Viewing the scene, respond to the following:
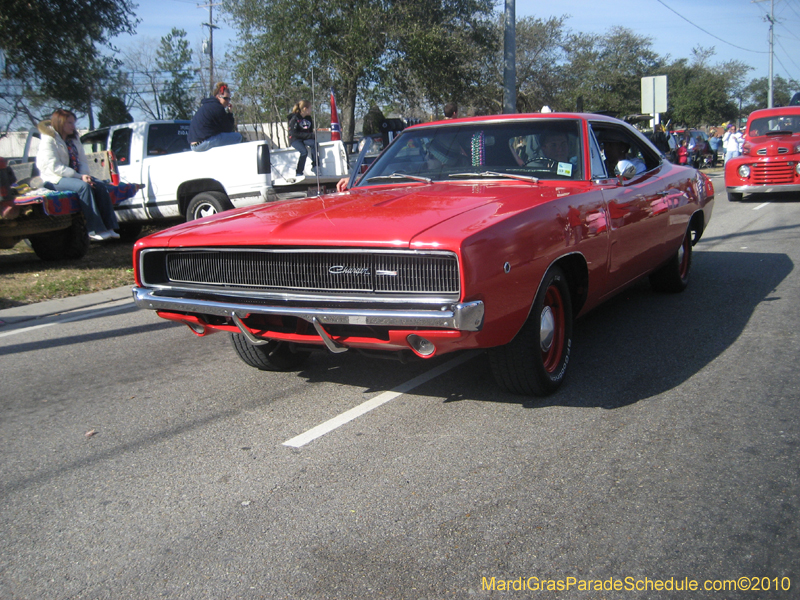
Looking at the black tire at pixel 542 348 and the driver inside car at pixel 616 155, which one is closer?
the black tire at pixel 542 348

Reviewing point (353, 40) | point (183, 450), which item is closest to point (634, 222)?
point (183, 450)

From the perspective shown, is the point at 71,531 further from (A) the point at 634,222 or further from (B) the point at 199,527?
(A) the point at 634,222

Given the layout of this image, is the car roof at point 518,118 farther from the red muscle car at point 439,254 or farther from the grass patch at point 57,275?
the grass patch at point 57,275

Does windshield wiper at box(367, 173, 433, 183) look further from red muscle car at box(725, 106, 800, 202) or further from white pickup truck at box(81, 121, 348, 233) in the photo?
red muscle car at box(725, 106, 800, 202)

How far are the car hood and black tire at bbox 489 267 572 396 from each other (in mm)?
523

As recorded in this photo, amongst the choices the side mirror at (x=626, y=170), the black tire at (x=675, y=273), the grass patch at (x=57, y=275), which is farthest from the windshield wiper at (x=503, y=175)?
the grass patch at (x=57, y=275)

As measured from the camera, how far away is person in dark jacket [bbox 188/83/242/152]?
397 inches

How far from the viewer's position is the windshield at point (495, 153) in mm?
4539

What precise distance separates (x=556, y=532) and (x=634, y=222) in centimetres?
278

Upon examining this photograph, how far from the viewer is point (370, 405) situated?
3.91 m

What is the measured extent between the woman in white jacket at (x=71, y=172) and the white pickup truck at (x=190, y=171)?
3.92 ft

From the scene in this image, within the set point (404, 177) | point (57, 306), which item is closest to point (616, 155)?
point (404, 177)

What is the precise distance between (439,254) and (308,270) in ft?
2.38

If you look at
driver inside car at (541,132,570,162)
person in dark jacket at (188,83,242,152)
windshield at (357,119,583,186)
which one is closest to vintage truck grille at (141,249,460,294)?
windshield at (357,119,583,186)
